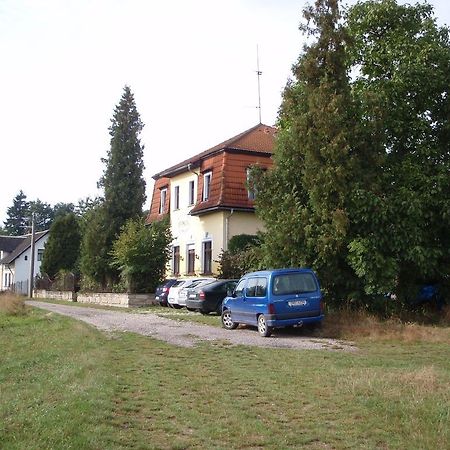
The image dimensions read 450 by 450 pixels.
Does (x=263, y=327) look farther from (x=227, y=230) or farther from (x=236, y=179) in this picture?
(x=236, y=179)

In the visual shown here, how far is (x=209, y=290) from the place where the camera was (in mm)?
25578

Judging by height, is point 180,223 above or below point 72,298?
above

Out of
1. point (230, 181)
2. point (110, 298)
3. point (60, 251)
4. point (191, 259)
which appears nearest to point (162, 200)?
point (191, 259)

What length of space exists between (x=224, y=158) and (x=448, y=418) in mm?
28556

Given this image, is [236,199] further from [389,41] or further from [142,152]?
[389,41]

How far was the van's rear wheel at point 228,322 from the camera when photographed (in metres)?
19.4

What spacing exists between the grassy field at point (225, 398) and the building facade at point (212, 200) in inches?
804

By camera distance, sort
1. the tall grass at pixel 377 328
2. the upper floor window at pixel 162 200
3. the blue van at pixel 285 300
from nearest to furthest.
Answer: the tall grass at pixel 377 328 < the blue van at pixel 285 300 < the upper floor window at pixel 162 200

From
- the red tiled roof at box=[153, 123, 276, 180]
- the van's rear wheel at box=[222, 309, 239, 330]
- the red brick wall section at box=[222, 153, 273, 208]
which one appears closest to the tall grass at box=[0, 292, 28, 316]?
the red brick wall section at box=[222, 153, 273, 208]

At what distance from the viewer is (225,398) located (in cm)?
866

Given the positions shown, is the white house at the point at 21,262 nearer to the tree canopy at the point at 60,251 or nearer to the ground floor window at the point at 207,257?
the tree canopy at the point at 60,251

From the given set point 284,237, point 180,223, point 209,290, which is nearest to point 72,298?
point 180,223

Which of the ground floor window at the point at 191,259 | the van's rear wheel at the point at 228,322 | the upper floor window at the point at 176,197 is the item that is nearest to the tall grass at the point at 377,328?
the van's rear wheel at the point at 228,322

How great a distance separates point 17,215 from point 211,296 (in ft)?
414
